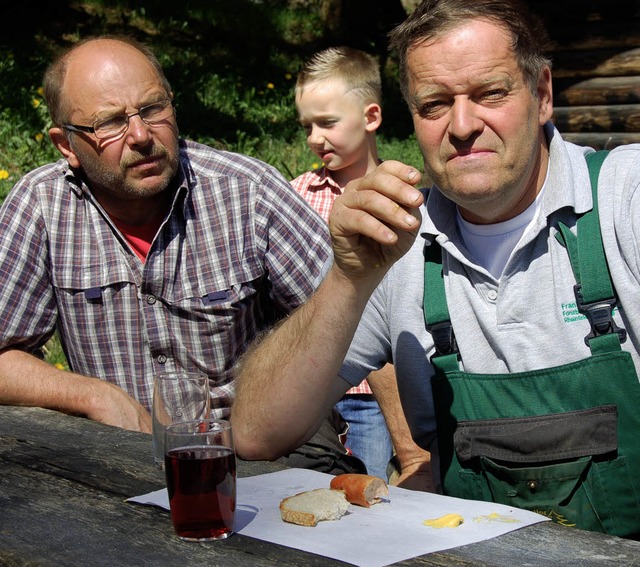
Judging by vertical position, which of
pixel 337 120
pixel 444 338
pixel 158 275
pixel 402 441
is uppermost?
pixel 337 120

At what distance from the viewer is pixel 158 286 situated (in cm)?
330

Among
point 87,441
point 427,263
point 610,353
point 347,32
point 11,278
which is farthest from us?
point 347,32

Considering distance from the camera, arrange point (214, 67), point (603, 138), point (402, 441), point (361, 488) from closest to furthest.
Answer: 1. point (361, 488)
2. point (402, 441)
3. point (603, 138)
4. point (214, 67)

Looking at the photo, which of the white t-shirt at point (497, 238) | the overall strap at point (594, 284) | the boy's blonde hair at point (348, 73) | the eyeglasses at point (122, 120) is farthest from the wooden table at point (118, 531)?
the boy's blonde hair at point (348, 73)

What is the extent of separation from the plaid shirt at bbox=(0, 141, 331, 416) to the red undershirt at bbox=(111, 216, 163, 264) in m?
0.08

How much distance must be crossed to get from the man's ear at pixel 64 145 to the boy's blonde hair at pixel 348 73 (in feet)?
5.50

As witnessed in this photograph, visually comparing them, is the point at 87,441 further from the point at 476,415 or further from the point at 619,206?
the point at 619,206

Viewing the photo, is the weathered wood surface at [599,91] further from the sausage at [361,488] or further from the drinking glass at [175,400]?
the sausage at [361,488]

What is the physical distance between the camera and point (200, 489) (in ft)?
5.47

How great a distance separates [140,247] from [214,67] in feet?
23.7

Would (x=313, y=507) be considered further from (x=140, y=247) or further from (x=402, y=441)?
(x=140, y=247)

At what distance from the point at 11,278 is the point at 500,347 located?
5.61 ft

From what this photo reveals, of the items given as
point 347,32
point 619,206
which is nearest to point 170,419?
point 619,206

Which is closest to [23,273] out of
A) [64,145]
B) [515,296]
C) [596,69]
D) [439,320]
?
[64,145]
